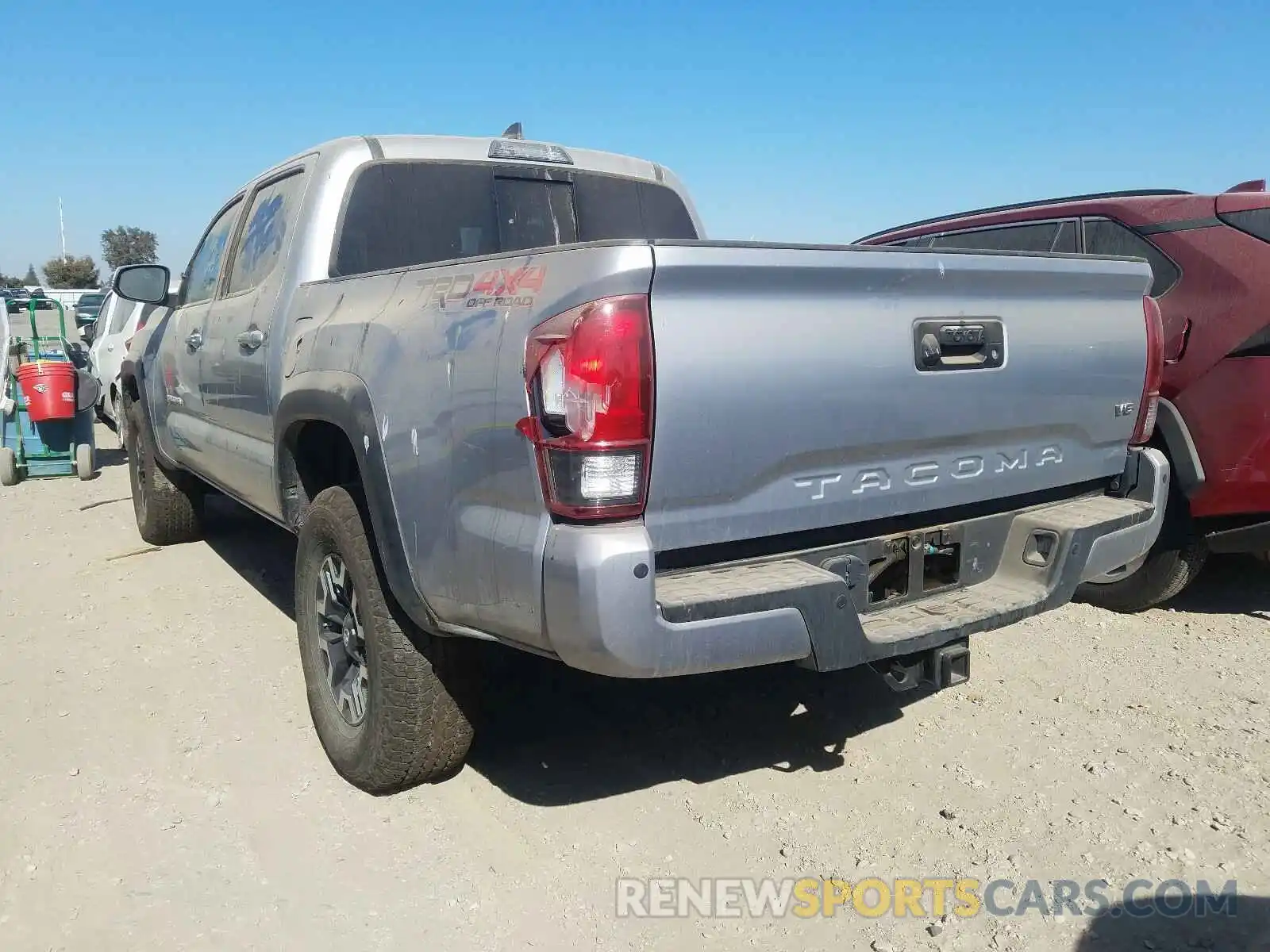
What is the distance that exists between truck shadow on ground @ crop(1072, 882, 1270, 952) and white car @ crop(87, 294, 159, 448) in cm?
995

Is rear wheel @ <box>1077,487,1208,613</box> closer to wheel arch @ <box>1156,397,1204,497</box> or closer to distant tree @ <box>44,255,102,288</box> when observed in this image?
wheel arch @ <box>1156,397,1204,497</box>

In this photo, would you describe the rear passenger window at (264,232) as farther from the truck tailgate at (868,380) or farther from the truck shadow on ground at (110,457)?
the truck shadow on ground at (110,457)

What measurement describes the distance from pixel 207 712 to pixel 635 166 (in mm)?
2929

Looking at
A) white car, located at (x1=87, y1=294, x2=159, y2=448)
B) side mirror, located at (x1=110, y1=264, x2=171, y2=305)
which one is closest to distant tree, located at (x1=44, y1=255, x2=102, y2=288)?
white car, located at (x1=87, y1=294, x2=159, y2=448)

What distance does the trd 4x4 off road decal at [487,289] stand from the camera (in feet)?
7.16

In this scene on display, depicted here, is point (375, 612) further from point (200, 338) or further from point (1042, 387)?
point (200, 338)

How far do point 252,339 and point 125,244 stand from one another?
80.5m

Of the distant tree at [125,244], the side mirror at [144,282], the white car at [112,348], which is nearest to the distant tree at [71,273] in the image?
the distant tree at [125,244]

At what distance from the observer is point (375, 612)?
275 centimetres

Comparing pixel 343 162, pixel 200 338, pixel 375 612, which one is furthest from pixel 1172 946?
pixel 200 338

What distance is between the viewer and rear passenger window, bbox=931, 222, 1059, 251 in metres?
4.94

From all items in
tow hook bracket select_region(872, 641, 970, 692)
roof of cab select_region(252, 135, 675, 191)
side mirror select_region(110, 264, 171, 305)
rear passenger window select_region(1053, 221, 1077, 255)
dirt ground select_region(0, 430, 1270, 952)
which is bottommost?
dirt ground select_region(0, 430, 1270, 952)

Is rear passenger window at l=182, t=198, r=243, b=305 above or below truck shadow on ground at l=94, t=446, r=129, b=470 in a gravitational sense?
above

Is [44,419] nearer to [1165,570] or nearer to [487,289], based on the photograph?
[487,289]
